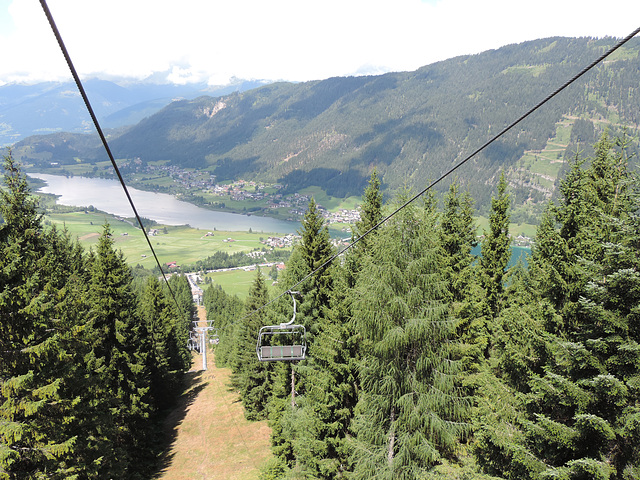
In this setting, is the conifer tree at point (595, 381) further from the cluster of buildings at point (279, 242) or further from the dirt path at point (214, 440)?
the cluster of buildings at point (279, 242)

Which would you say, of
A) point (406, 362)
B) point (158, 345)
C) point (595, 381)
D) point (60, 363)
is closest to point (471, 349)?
point (406, 362)

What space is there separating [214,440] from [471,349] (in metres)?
16.9

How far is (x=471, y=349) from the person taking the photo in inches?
537

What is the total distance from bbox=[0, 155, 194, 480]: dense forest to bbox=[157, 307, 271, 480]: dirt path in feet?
5.26

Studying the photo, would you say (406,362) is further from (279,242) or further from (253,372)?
(279,242)

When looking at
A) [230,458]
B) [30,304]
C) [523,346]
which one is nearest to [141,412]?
[230,458]

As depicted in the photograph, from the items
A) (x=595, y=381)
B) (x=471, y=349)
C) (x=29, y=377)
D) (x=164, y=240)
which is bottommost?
(x=164, y=240)

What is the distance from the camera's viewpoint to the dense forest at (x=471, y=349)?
256 inches

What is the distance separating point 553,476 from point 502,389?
12.3 ft

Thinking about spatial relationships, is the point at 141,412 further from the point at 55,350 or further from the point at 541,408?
the point at 541,408

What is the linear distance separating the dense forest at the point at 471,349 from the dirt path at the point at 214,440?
13.1 feet

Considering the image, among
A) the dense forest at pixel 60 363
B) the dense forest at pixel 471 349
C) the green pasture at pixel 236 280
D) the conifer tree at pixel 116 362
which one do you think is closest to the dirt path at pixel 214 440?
the dense forest at pixel 60 363

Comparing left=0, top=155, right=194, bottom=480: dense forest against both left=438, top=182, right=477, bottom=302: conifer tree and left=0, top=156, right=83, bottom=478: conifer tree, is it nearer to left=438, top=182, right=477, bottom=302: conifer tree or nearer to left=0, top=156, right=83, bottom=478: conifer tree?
left=0, top=156, right=83, bottom=478: conifer tree

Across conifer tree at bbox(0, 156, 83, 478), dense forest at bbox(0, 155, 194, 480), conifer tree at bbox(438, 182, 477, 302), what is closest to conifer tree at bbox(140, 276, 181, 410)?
dense forest at bbox(0, 155, 194, 480)
